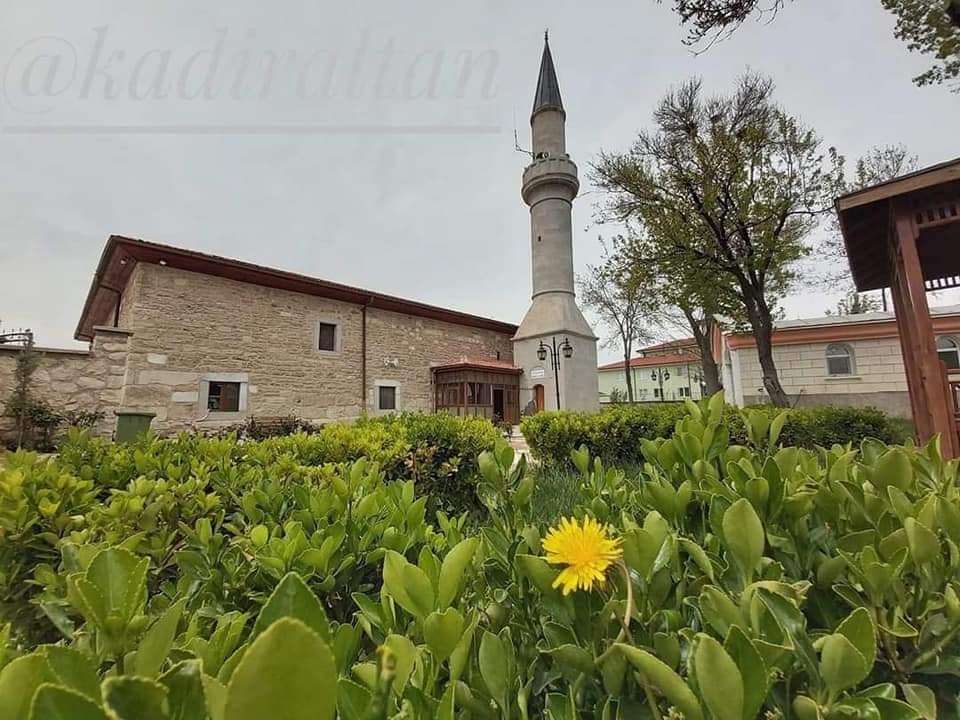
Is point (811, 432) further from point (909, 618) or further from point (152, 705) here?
point (152, 705)

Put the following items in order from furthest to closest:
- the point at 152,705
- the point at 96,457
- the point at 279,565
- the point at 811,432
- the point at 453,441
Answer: the point at 811,432 → the point at 453,441 → the point at 96,457 → the point at 279,565 → the point at 152,705

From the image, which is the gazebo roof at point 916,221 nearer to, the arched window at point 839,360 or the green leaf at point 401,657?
the arched window at point 839,360

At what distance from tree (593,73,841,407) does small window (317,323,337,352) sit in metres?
9.91

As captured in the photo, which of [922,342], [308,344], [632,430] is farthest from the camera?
[308,344]

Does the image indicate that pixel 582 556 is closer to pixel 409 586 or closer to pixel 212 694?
pixel 409 586

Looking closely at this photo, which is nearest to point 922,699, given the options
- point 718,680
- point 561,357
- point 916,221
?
point 718,680

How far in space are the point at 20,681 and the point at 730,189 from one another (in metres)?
12.9

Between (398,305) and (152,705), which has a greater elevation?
(398,305)

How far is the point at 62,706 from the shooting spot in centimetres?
26

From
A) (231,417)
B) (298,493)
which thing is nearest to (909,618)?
(298,493)

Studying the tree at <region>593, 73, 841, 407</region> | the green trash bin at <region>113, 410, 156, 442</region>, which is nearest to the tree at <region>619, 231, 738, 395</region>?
the tree at <region>593, 73, 841, 407</region>

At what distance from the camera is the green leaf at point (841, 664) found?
452 millimetres

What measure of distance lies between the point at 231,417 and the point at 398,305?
22.1 ft

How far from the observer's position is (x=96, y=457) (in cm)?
228
